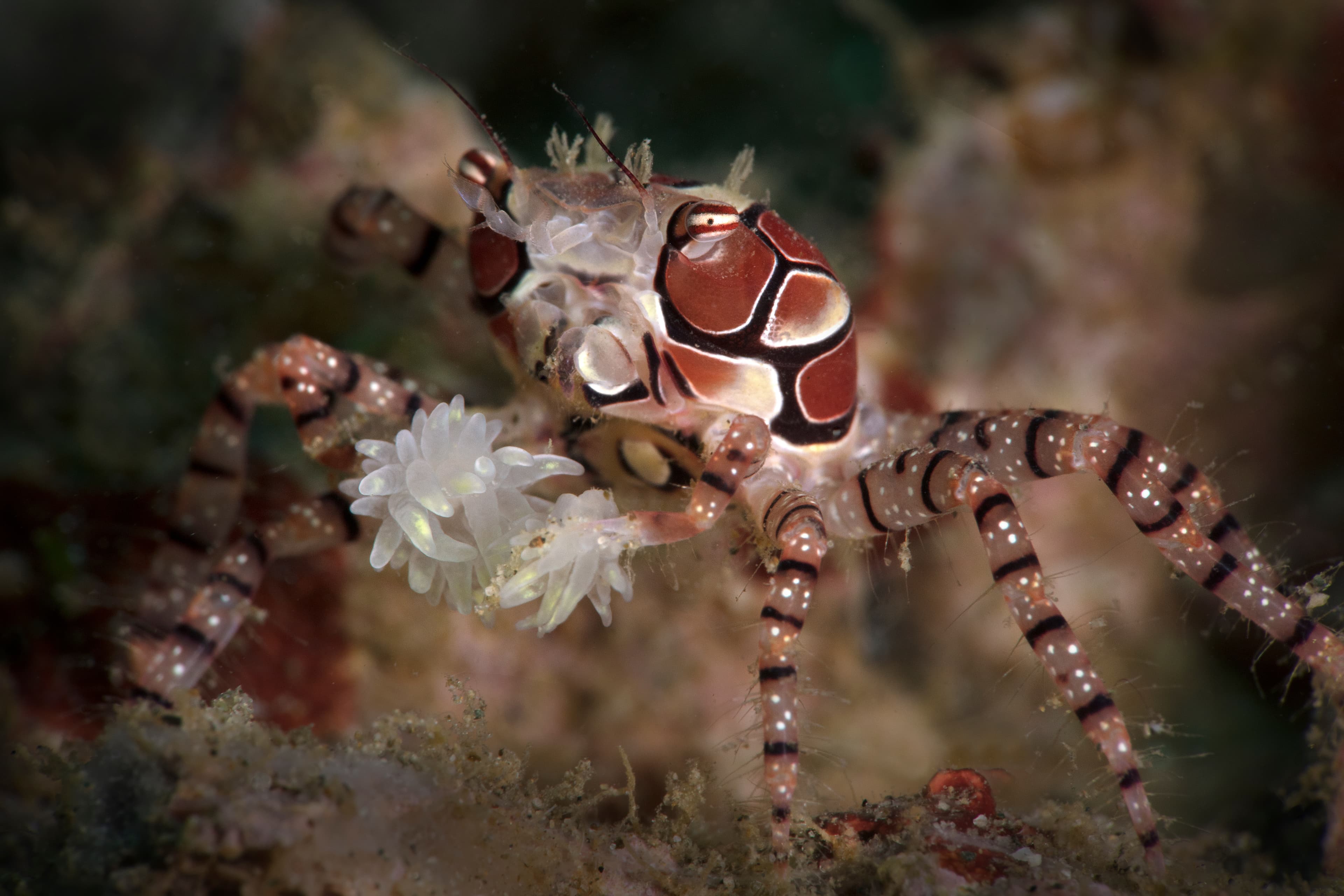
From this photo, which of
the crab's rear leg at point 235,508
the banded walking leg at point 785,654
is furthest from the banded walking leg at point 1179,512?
the crab's rear leg at point 235,508

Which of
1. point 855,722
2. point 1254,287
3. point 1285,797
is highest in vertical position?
point 1254,287

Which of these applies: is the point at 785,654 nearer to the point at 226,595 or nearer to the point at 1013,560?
the point at 1013,560

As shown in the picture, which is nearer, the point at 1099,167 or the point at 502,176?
the point at 502,176

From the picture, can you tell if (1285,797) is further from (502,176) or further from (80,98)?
(80,98)

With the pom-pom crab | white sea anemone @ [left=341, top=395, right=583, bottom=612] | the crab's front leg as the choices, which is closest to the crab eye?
the pom-pom crab

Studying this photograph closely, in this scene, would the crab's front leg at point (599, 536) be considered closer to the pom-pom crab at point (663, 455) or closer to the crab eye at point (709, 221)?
the pom-pom crab at point (663, 455)

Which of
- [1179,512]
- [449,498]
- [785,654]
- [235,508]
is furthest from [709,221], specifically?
[235,508]

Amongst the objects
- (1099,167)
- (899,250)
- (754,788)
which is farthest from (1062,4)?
(754,788)
